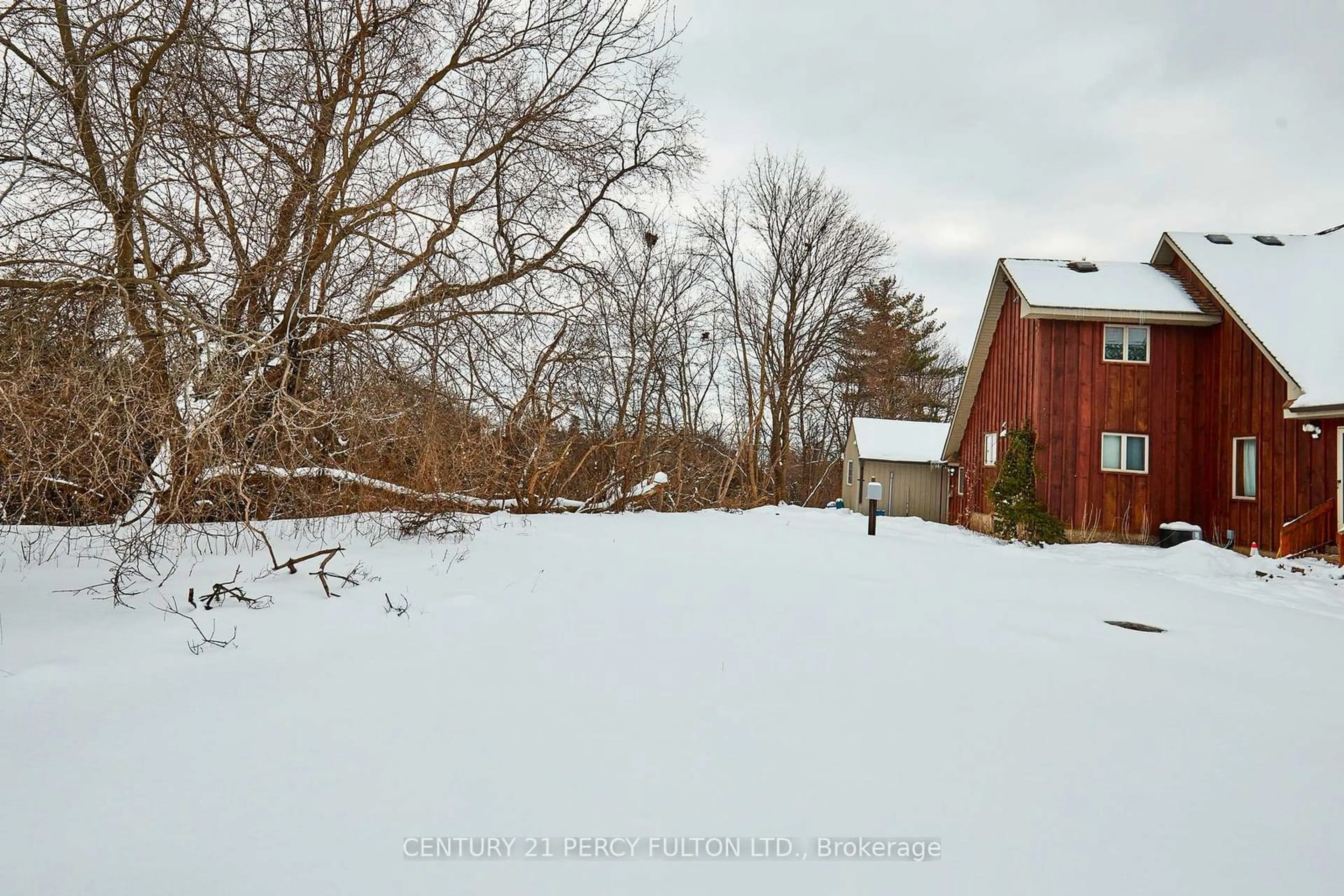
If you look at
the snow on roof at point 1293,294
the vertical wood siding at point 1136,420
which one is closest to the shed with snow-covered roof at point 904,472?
the vertical wood siding at point 1136,420

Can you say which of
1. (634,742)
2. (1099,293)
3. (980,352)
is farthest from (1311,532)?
(634,742)

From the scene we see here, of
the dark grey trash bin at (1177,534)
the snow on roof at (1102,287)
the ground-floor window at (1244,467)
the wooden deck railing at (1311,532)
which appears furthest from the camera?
the snow on roof at (1102,287)

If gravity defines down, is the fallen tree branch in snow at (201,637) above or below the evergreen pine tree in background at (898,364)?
below

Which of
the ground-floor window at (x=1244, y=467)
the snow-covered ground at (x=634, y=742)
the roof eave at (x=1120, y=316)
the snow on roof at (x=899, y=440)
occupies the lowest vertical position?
the snow-covered ground at (x=634, y=742)

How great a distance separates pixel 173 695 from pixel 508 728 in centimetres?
137

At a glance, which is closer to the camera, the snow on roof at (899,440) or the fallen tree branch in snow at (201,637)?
the fallen tree branch in snow at (201,637)

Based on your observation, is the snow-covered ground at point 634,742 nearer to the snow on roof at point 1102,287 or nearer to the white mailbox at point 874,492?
the white mailbox at point 874,492

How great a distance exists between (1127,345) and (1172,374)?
38.7 inches

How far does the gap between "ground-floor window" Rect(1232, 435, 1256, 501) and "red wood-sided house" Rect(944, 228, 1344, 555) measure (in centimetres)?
3

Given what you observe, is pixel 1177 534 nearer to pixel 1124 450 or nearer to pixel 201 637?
pixel 1124 450

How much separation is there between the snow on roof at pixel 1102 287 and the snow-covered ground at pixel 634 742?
→ 10.4 meters

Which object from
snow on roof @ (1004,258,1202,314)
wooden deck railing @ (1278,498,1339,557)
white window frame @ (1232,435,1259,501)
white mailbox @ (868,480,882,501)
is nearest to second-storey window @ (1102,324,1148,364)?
snow on roof @ (1004,258,1202,314)

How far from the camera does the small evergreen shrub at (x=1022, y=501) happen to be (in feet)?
44.2

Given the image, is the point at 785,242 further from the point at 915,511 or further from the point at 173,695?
the point at 173,695
